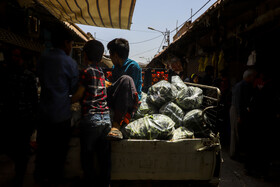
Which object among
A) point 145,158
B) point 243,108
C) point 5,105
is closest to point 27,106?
point 5,105

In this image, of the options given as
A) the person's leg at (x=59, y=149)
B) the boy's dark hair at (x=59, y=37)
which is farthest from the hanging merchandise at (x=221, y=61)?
the person's leg at (x=59, y=149)

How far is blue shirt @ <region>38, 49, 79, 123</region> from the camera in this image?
196 centimetres

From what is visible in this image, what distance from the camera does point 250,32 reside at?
5.16 metres

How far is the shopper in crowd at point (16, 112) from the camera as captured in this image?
251cm

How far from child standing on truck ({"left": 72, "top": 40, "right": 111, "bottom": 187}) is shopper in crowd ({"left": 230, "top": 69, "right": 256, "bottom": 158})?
353 centimetres

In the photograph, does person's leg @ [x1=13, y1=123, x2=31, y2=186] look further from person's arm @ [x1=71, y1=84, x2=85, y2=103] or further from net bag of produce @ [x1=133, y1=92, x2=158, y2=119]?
net bag of produce @ [x1=133, y1=92, x2=158, y2=119]

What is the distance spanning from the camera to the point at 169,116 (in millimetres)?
2838

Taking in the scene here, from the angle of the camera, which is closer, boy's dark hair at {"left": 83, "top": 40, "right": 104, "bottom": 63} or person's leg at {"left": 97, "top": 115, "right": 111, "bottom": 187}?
person's leg at {"left": 97, "top": 115, "right": 111, "bottom": 187}

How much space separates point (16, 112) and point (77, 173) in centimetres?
124

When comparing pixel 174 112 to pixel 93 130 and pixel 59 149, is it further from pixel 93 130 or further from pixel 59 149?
pixel 59 149

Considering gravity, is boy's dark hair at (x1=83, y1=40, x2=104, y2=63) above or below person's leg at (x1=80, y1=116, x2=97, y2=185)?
above

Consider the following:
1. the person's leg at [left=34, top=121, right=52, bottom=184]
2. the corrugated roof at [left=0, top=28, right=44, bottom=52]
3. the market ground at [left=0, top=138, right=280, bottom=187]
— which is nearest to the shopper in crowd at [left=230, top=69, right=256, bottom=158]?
the market ground at [left=0, top=138, right=280, bottom=187]

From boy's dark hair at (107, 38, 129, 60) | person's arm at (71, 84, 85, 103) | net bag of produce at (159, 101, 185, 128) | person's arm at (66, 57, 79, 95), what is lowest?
net bag of produce at (159, 101, 185, 128)

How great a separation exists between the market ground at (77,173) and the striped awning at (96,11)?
9.15ft
